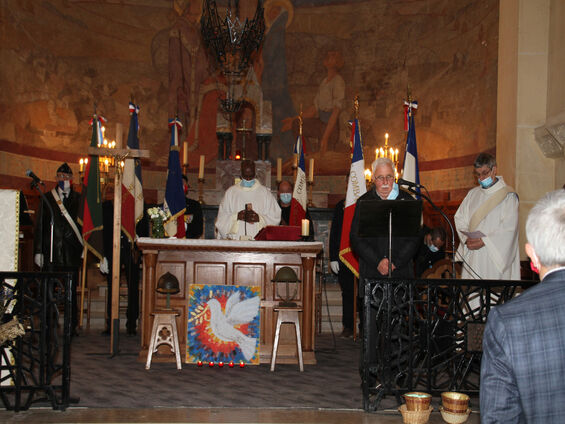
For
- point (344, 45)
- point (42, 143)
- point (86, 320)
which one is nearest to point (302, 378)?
point (86, 320)

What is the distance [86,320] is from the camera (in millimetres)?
9953

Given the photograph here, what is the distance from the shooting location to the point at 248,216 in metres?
7.48

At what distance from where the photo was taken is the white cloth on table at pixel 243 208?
26.0 ft

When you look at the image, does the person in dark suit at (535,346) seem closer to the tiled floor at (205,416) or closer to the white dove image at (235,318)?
the tiled floor at (205,416)

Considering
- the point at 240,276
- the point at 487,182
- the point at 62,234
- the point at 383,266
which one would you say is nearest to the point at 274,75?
the point at 62,234

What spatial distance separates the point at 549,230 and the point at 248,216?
18.5ft

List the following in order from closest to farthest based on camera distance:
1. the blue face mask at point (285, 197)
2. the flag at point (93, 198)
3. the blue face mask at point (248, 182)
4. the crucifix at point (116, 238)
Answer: the crucifix at point (116, 238) < the blue face mask at point (248, 182) < the flag at point (93, 198) < the blue face mask at point (285, 197)

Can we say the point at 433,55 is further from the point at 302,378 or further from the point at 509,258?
the point at 302,378

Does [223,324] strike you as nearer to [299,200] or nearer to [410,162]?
[299,200]

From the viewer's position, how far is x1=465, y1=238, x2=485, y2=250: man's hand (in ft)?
21.4

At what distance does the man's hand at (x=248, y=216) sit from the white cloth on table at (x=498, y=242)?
2.44 meters

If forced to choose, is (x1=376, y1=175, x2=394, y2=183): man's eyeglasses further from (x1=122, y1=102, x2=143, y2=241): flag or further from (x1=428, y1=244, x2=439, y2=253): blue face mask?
(x1=122, y1=102, x2=143, y2=241): flag

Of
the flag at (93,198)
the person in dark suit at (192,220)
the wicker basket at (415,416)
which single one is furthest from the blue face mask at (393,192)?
the person in dark suit at (192,220)

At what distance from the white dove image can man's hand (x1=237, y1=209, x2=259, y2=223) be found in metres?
0.98
